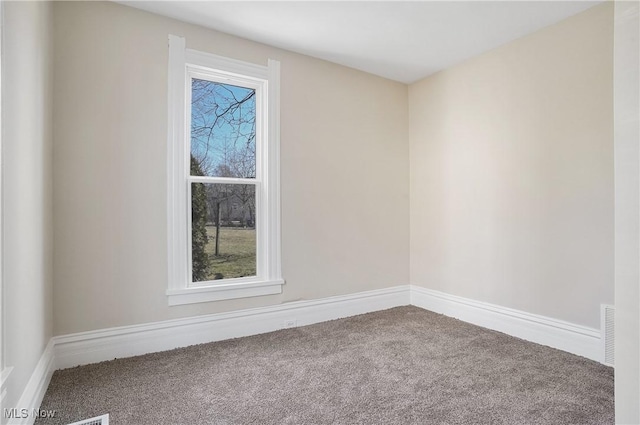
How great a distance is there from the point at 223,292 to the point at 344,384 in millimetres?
1265

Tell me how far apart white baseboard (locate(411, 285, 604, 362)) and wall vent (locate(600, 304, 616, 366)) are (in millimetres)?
33

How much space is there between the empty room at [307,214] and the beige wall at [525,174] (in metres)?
0.02

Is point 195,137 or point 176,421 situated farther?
point 195,137

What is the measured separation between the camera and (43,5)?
6.75ft

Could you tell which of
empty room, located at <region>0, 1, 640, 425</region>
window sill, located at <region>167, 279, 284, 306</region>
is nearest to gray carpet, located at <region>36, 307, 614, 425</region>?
empty room, located at <region>0, 1, 640, 425</region>

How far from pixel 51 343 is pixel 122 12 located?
90.3 inches

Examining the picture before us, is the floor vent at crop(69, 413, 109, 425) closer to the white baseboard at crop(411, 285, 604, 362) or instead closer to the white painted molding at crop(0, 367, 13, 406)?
the white painted molding at crop(0, 367, 13, 406)

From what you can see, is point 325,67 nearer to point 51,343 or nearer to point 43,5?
point 43,5

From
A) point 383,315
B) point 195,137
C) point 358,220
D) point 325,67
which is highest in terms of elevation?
point 325,67

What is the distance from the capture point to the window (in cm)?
273

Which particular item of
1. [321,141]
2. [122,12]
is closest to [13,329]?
[122,12]

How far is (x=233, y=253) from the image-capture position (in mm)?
3045

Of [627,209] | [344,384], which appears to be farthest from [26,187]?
[627,209]

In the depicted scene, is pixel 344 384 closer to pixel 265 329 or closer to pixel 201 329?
pixel 265 329
